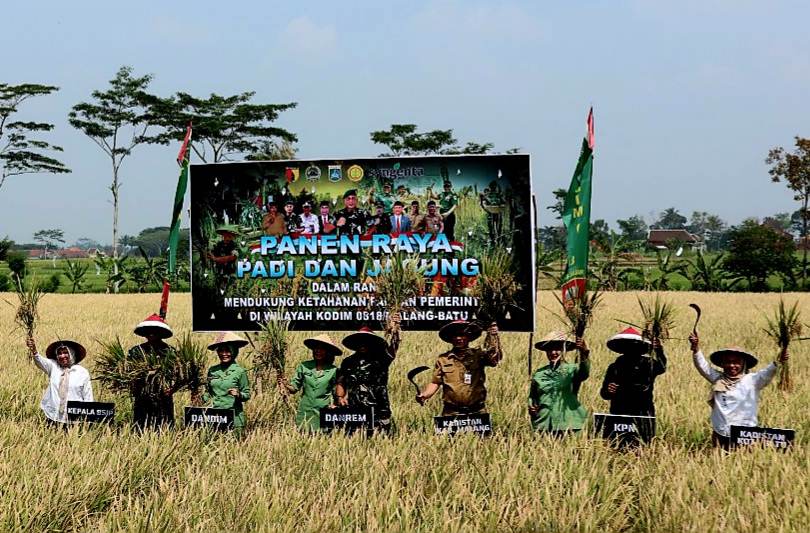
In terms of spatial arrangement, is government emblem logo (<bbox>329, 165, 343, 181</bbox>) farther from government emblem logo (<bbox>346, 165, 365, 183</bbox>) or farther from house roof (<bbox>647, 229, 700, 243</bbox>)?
house roof (<bbox>647, 229, 700, 243</bbox>)

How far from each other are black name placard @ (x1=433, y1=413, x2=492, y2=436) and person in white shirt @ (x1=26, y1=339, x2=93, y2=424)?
303cm

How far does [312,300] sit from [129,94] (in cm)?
3679

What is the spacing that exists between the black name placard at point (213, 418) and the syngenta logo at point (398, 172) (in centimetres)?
447

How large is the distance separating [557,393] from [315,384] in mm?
1933

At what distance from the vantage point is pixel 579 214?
7449mm

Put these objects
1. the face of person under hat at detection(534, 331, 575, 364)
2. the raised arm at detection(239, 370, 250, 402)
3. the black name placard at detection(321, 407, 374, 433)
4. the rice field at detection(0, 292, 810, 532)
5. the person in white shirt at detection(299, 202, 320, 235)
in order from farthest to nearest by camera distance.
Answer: the person in white shirt at detection(299, 202, 320, 235), the raised arm at detection(239, 370, 250, 402), the face of person under hat at detection(534, 331, 575, 364), the black name placard at detection(321, 407, 374, 433), the rice field at detection(0, 292, 810, 532)

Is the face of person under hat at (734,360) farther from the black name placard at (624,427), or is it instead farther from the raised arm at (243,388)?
the raised arm at (243,388)

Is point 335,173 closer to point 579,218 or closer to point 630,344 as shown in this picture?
point 579,218

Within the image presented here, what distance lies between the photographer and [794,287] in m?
34.5

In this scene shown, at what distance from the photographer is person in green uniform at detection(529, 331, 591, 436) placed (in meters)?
6.01

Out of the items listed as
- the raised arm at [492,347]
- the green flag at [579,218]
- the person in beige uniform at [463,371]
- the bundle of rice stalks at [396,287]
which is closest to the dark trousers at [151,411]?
the bundle of rice stalks at [396,287]

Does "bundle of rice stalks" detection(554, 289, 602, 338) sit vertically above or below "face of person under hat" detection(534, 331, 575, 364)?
above

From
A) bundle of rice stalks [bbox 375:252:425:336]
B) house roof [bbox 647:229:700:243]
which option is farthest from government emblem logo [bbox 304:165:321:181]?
house roof [bbox 647:229:700:243]

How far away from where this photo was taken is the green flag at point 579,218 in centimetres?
708
